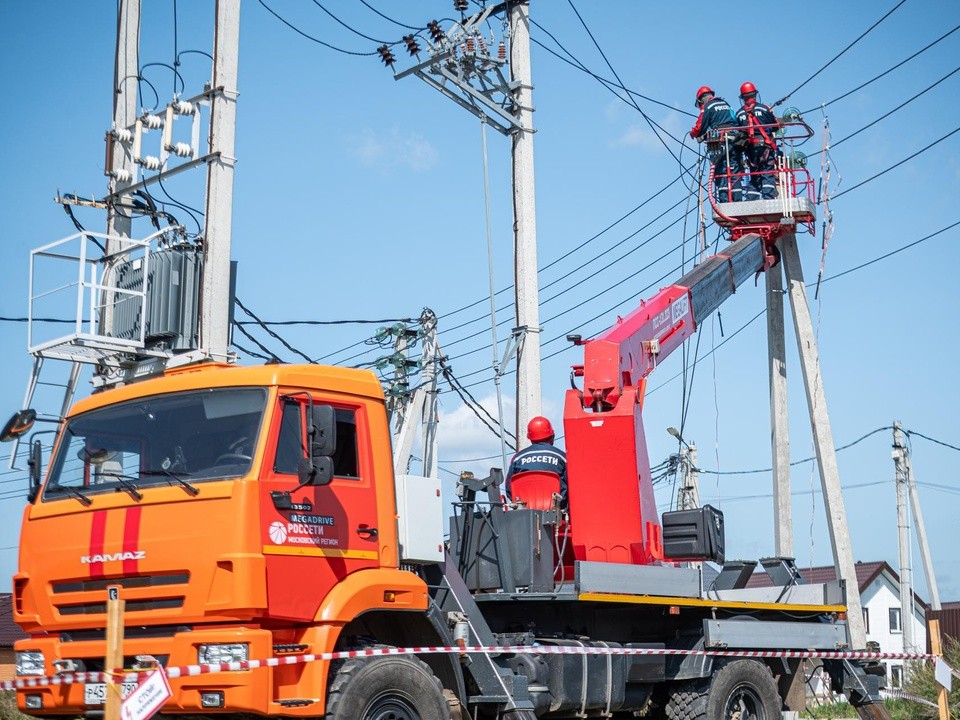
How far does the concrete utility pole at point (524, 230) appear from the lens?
1429cm

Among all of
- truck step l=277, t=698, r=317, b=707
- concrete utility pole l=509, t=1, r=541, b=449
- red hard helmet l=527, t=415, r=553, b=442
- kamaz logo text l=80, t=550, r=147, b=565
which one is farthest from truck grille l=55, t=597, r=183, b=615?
concrete utility pole l=509, t=1, r=541, b=449

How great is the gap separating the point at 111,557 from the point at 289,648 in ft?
4.37

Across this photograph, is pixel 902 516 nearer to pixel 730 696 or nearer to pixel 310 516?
pixel 730 696

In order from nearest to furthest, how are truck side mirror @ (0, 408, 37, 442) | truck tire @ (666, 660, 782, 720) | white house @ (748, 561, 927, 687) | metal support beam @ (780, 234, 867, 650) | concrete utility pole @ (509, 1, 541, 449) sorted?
truck side mirror @ (0, 408, 37, 442)
truck tire @ (666, 660, 782, 720)
concrete utility pole @ (509, 1, 541, 449)
metal support beam @ (780, 234, 867, 650)
white house @ (748, 561, 927, 687)

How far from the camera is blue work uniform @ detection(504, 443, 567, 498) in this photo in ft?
37.7

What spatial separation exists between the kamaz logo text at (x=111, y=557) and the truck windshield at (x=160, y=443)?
0.39 metres

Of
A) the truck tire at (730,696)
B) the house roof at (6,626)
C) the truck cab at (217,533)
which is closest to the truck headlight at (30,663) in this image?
the truck cab at (217,533)

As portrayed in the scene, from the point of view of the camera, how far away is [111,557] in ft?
26.3

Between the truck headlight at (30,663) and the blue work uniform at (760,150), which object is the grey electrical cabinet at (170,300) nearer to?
the truck headlight at (30,663)

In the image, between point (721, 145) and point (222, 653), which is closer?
point (222, 653)

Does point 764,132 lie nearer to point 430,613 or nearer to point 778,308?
point 778,308

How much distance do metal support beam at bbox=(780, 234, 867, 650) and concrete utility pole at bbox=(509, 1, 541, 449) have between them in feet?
18.9

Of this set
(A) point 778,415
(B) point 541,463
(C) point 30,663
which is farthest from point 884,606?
(C) point 30,663

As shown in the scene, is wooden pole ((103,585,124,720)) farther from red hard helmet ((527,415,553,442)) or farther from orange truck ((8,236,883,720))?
red hard helmet ((527,415,553,442))
